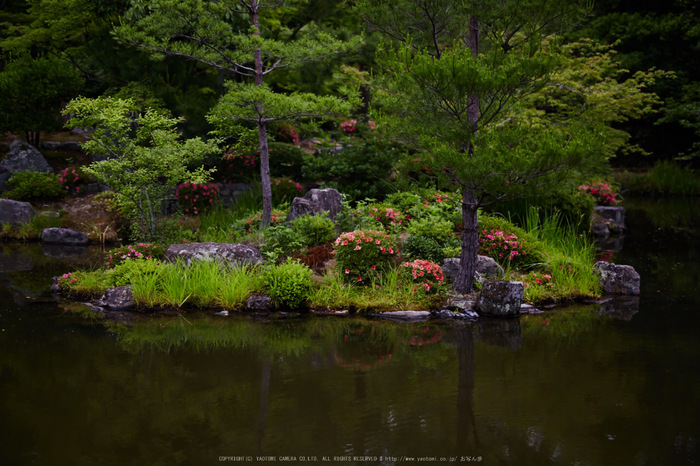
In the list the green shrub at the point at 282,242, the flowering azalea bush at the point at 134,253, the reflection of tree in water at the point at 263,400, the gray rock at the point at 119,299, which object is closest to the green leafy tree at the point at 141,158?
the flowering azalea bush at the point at 134,253

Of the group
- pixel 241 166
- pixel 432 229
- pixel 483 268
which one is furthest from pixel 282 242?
pixel 241 166

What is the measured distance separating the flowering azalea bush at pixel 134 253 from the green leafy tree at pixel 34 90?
8.49m

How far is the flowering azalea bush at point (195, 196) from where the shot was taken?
13.2 metres

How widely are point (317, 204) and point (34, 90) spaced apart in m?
9.50

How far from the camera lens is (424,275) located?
845cm

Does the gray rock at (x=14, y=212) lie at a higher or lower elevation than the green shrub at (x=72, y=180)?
lower

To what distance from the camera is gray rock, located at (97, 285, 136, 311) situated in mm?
8195

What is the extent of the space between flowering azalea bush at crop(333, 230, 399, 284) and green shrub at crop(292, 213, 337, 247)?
1117 mm

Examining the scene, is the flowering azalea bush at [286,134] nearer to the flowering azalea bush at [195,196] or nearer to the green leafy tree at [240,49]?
the flowering azalea bush at [195,196]

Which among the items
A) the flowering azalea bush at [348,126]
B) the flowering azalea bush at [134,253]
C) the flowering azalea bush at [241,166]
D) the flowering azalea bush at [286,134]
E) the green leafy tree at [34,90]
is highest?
the green leafy tree at [34,90]

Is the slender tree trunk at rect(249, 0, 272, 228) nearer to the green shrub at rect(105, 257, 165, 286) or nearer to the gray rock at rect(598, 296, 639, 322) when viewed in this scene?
the green shrub at rect(105, 257, 165, 286)

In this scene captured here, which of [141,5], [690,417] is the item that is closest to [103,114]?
[141,5]

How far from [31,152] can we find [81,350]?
36.7 feet

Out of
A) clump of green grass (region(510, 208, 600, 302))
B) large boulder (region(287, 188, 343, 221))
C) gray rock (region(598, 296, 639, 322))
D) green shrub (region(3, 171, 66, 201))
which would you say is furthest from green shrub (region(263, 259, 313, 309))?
green shrub (region(3, 171, 66, 201))
